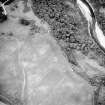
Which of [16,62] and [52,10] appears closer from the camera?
[16,62]

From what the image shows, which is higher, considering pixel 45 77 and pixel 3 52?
pixel 3 52

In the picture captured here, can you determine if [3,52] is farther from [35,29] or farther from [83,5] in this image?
[83,5]

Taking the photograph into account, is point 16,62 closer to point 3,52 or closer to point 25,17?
point 3,52

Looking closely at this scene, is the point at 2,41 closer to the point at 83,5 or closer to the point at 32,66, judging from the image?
the point at 32,66

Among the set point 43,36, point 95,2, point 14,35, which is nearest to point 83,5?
point 95,2

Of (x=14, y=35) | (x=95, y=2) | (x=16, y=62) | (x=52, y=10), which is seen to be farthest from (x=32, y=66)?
(x=95, y=2)

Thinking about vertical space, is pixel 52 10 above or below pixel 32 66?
above

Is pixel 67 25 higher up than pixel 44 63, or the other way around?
pixel 67 25

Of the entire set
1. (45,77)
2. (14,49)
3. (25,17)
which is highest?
(25,17)

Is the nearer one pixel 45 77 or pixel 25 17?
pixel 45 77
